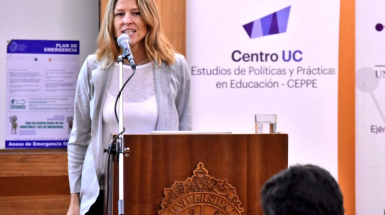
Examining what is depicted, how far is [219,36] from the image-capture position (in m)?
4.35

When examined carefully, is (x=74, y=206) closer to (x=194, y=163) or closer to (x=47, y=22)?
(x=194, y=163)

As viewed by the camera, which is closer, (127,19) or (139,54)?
(127,19)

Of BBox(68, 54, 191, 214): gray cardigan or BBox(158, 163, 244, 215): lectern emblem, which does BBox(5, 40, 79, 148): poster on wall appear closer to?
BBox(68, 54, 191, 214): gray cardigan

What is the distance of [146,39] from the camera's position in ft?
9.84

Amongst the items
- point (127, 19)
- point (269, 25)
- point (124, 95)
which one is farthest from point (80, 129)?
point (269, 25)

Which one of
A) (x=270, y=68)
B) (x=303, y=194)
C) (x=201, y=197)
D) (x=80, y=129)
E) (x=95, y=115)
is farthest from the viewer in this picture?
(x=270, y=68)

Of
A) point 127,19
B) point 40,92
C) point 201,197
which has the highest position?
point 127,19

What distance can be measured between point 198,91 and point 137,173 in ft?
6.44

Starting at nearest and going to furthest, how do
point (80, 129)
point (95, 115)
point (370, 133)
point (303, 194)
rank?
point (303, 194), point (95, 115), point (80, 129), point (370, 133)

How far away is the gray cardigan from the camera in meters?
2.80

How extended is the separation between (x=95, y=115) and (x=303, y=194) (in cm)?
179

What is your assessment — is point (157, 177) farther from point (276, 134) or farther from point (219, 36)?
point (219, 36)

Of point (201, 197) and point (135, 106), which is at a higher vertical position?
point (135, 106)

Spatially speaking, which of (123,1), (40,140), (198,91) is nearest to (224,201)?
(123,1)
